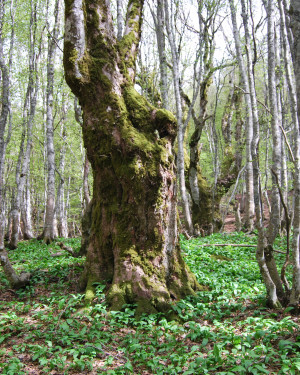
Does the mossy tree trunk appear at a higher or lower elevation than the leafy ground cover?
higher

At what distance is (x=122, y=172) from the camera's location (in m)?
4.83

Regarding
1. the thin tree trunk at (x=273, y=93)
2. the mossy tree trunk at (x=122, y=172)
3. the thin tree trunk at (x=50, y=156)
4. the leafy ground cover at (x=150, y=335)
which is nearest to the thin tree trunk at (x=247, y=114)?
the thin tree trunk at (x=273, y=93)

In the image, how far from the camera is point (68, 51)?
184 inches

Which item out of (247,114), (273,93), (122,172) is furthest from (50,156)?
(273,93)

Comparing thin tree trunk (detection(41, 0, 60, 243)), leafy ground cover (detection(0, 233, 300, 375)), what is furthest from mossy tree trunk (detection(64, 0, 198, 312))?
thin tree trunk (detection(41, 0, 60, 243))

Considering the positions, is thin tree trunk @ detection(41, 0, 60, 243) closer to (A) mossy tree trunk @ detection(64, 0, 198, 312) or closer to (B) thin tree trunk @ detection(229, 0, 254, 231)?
(B) thin tree trunk @ detection(229, 0, 254, 231)

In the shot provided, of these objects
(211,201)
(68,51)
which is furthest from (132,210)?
(211,201)

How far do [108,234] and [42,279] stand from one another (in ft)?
6.76

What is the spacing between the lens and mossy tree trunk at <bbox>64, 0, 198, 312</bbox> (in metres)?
4.67

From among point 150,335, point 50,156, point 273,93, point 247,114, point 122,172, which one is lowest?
point 150,335

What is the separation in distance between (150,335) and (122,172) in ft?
8.14

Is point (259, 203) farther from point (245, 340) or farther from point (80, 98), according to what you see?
point (80, 98)

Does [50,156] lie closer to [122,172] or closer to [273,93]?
[122,172]

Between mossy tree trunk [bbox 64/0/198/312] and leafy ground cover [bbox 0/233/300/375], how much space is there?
0.37 metres
